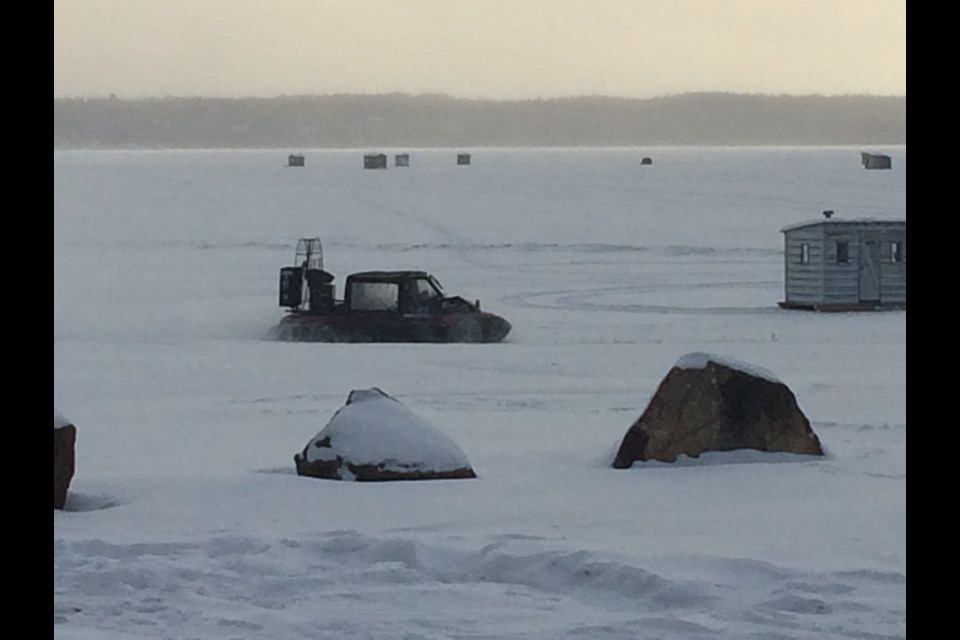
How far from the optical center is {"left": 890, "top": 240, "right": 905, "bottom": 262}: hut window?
23.8 m

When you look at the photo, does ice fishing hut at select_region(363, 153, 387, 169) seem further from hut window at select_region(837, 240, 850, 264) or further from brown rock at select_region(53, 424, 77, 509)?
brown rock at select_region(53, 424, 77, 509)

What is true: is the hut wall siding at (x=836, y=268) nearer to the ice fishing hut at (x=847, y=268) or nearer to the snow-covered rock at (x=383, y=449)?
the ice fishing hut at (x=847, y=268)

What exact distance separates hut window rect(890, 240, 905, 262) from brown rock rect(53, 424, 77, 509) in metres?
17.9

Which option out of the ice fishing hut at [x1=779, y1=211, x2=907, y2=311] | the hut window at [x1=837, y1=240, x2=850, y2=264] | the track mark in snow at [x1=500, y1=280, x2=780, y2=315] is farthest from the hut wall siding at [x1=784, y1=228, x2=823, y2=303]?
the track mark in snow at [x1=500, y1=280, x2=780, y2=315]

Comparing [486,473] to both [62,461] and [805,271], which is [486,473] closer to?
[62,461]

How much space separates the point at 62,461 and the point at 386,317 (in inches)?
486

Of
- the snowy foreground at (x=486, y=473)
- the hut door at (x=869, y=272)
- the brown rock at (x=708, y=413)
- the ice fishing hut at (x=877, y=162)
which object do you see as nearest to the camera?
the snowy foreground at (x=486, y=473)

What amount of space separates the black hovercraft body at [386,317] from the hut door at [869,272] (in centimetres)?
641

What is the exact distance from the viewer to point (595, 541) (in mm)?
7246

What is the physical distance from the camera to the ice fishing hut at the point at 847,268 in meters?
23.4

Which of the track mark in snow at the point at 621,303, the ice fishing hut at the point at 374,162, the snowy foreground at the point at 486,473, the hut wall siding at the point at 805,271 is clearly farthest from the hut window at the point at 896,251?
the ice fishing hut at the point at 374,162
